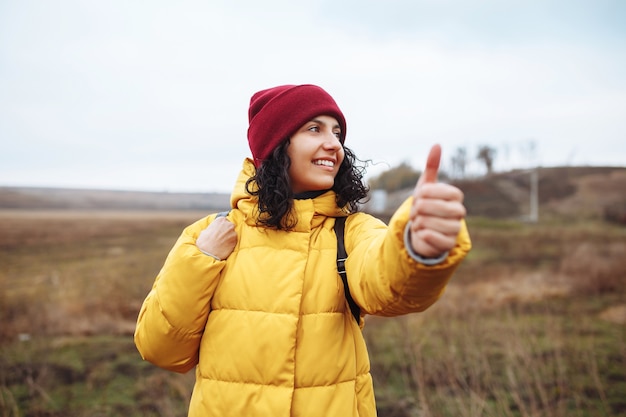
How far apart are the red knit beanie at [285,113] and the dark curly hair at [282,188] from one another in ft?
0.16

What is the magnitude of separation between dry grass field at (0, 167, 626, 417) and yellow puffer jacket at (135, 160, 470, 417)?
2.07 metres

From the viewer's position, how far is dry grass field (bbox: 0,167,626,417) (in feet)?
14.0

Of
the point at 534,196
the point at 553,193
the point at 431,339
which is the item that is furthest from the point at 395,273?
the point at 553,193

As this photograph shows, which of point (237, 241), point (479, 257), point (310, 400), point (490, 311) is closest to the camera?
point (310, 400)

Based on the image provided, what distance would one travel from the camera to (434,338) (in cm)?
559

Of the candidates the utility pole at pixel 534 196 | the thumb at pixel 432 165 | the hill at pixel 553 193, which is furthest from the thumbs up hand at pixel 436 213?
the hill at pixel 553 193

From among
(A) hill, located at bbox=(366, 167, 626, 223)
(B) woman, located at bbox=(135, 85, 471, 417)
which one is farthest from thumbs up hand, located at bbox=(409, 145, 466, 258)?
(A) hill, located at bbox=(366, 167, 626, 223)

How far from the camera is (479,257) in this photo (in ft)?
45.6

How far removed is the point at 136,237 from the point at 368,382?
21749 mm

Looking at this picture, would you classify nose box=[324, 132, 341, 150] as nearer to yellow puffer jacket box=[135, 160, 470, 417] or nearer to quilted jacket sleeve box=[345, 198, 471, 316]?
yellow puffer jacket box=[135, 160, 470, 417]

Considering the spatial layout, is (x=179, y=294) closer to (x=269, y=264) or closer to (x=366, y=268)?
(x=269, y=264)

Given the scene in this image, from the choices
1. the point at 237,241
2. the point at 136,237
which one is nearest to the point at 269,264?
the point at 237,241

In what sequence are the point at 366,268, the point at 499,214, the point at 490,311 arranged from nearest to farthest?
the point at 366,268, the point at 490,311, the point at 499,214

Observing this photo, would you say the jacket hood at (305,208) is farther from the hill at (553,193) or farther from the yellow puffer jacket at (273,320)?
the hill at (553,193)
